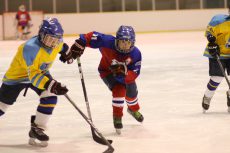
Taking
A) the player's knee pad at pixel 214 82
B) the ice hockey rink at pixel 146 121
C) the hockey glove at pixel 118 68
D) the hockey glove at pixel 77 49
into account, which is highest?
the hockey glove at pixel 77 49

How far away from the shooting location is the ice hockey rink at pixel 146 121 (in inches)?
125

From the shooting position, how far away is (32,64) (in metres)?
3.02

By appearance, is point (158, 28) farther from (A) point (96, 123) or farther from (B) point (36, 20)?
(A) point (96, 123)

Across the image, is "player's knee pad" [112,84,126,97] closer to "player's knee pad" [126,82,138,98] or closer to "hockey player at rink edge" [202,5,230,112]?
"player's knee pad" [126,82,138,98]

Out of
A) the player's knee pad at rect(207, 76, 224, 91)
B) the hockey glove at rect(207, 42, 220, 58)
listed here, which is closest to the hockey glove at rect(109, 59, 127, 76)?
the hockey glove at rect(207, 42, 220, 58)

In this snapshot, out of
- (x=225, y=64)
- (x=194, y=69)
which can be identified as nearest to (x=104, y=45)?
(x=225, y=64)

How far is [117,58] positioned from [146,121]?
24.9 inches

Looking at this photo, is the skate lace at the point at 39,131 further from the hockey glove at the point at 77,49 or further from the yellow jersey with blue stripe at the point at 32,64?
the hockey glove at the point at 77,49

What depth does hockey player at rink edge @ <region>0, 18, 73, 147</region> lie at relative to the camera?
3008mm

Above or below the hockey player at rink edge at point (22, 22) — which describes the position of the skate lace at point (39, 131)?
below

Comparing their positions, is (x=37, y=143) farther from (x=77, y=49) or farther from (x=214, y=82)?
(x=214, y=82)

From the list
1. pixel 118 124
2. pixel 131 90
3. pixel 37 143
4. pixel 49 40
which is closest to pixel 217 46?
pixel 131 90

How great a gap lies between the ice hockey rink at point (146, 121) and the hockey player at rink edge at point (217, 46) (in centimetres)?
25

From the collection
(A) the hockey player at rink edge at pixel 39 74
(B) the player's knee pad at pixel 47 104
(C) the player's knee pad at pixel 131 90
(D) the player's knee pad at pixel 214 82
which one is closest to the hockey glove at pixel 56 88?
(A) the hockey player at rink edge at pixel 39 74
